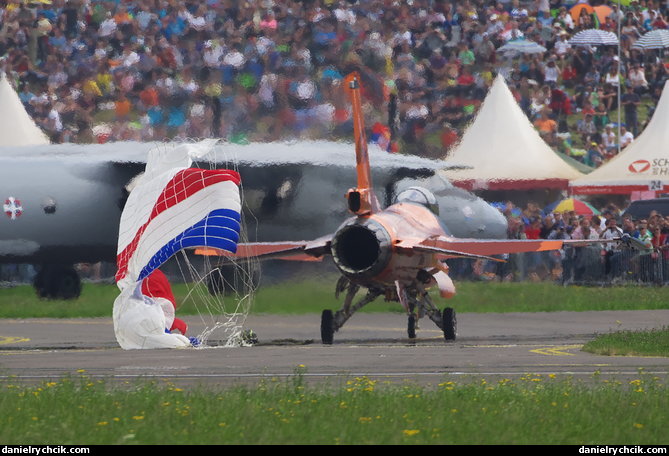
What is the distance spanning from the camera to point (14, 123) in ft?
119

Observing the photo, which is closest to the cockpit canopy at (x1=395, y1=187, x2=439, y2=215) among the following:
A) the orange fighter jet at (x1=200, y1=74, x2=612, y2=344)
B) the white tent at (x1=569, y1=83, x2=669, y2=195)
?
the orange fighter jet at (x1=200, y1=74, x2=612, y2=344)

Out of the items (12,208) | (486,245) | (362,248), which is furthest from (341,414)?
(12,208)

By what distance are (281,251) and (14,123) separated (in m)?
13.5

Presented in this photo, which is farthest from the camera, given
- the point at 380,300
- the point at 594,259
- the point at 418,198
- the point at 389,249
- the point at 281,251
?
the point at 594,259

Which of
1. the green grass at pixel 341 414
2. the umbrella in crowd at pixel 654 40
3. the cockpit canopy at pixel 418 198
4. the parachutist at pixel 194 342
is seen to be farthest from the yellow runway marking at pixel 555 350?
the umbrella in crowd at pixel 654 40

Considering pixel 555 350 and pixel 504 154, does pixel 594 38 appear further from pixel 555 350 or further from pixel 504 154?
pixel 555 350

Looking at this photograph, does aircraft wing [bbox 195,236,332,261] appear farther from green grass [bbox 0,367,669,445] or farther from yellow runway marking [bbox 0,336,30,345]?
green grass [bbox 0,367,669,445]

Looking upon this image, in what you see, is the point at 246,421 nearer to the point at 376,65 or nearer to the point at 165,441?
the point at 165,441

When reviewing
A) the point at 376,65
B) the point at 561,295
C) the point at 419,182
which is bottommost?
the point at 561,295

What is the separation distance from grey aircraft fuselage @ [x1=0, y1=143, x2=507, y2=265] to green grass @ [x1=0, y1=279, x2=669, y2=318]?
101 centimetres
